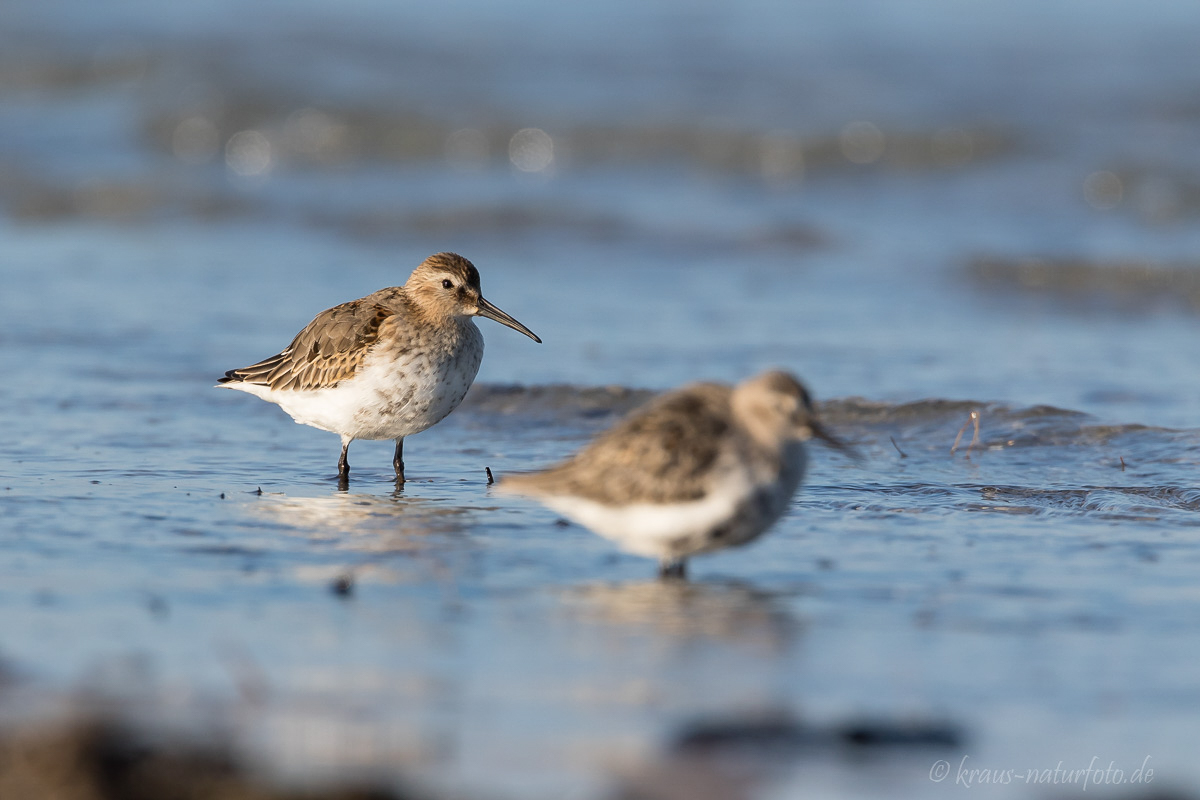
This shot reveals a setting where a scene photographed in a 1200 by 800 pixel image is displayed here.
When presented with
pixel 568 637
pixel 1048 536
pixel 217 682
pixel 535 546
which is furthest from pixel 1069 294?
pixel 217 682

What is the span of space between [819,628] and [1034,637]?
76cm

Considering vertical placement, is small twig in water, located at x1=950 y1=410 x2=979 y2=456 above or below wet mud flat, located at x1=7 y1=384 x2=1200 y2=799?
above

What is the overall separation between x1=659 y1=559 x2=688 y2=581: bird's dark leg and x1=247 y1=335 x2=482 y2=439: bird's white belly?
223cm

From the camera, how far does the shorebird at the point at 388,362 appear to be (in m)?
7.75

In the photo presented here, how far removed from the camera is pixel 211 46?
2555cm

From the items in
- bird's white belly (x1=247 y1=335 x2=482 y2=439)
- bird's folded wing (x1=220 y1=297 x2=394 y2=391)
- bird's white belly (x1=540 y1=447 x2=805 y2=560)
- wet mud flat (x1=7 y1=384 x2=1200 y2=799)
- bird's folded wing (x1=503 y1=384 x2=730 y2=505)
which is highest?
bird's folded wing (x1=220 y1=297 x2=394 y2=391)

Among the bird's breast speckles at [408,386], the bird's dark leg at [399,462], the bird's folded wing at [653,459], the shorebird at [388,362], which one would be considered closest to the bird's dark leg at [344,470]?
the shorebird at [388,362]

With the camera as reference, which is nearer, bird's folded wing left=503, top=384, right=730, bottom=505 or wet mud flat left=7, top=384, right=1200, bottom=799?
wet mud flat left=7, top=384, right=1200, bottom=799

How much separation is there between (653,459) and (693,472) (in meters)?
0.17

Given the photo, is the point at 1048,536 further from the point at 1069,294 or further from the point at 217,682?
the point at 1069,294

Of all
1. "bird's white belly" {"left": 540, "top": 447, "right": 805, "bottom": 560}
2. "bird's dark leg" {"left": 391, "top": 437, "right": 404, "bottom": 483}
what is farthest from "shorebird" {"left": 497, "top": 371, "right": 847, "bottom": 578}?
"bird's dark leg" {"left": 391, "top": 437, "right": 404, "bottom": 483}

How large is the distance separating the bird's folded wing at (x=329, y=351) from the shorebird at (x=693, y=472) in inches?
90.4

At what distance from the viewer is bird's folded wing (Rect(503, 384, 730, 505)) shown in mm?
5516

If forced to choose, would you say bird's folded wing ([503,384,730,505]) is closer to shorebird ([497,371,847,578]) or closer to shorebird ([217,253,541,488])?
shorebird ([497,371,847,578])
